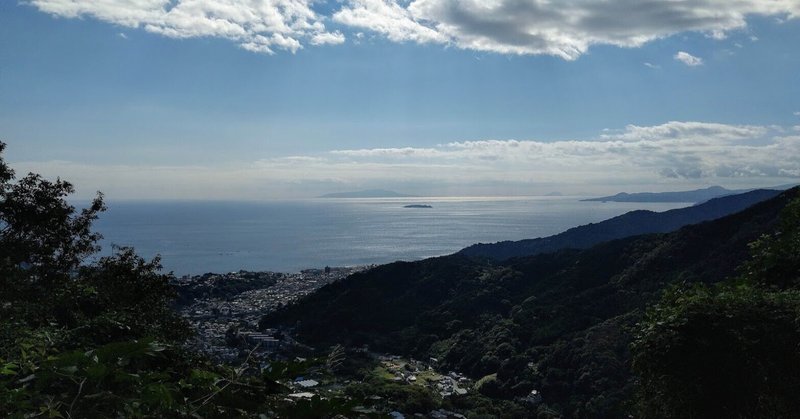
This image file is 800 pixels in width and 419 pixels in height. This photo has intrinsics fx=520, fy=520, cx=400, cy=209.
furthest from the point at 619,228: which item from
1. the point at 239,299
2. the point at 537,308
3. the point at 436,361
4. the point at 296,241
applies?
the point at 239,299

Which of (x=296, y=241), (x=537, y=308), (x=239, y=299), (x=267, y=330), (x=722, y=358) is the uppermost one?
(x=722, y=358)

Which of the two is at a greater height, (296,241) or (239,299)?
(296,241)

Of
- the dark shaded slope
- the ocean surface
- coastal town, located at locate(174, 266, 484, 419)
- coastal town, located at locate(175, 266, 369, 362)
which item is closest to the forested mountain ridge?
coastal town, located at locate(174, 266, 484, 419)

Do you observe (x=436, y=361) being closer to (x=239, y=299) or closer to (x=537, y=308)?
(x=537, y=308)

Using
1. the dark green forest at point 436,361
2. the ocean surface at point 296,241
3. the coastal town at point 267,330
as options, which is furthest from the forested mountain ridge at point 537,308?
the ocean surface at point 296,241

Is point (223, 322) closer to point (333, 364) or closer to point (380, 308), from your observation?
point (380, 308)

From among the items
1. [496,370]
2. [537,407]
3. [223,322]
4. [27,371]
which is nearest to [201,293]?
[223,322]
